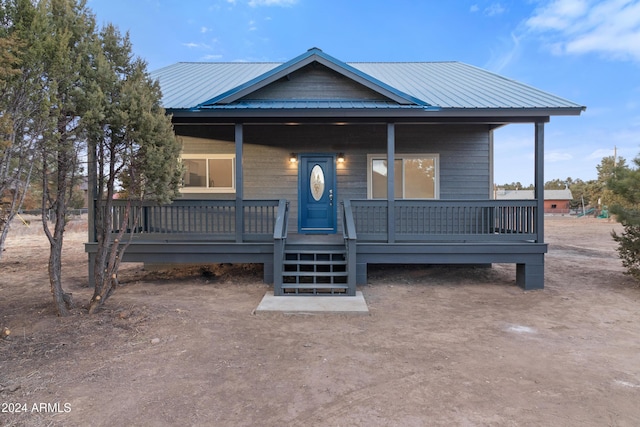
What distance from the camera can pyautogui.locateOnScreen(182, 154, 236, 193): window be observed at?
9406mm

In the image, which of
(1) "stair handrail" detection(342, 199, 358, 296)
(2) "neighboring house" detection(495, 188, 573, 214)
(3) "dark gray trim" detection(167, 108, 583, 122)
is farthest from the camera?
(2) "neighboring house" detection(495, 188, 573, 214)

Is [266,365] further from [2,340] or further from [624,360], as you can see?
[624,360]

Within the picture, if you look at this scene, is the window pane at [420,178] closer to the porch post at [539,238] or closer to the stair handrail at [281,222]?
the porch post at [539,238]

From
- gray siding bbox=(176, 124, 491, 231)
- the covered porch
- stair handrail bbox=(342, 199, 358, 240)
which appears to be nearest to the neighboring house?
gray siding bbox=(176, 124, 491, 231)

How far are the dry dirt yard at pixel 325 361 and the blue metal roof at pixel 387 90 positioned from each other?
A: 12.8 feet

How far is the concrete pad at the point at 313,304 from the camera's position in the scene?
5.46 metres

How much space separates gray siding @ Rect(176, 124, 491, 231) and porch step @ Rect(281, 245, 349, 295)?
2.27 m

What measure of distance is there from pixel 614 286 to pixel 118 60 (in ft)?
34.3

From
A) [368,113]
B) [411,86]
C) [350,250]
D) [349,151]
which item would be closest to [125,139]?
[350,250]

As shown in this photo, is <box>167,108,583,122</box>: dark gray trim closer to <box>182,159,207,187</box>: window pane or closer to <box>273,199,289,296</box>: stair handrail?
<box>273,199,289,296</box>: stair handrail

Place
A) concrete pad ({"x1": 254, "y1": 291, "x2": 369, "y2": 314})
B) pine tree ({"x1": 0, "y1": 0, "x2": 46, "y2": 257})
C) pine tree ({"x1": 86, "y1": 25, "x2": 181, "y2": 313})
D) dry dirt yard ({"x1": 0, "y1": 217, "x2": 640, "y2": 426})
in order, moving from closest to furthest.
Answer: dry dirt yard ({"x1": 0, "y1": 217, "x2": 640, "y2": 426}) < pine tree ({"x1": 0, "y1": 0, "x2": 46, "y2": 257}) < pine tree ({"x1": 86, "y1": 25, "x2": 181, "y2": 313}) < concrete pad ({"x1": 254, "y1": 291, "x2": 369, "y2": 314})

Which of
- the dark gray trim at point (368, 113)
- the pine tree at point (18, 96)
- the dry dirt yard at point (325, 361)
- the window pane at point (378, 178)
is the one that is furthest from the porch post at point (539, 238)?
the pine tree at point (18, 96)

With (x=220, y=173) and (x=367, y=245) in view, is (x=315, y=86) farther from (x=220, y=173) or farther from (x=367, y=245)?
(x=367, y=245)

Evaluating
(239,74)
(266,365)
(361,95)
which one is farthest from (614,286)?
(239,74)
